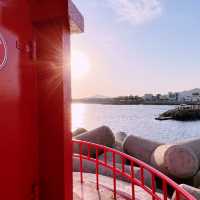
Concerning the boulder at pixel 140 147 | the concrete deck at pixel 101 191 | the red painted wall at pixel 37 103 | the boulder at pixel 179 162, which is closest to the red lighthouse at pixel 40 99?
the red painted wall at pixel 37 103

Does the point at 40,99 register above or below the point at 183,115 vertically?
above

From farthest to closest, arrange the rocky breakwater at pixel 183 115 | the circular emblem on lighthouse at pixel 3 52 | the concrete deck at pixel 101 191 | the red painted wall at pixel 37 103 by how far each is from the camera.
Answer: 1. the rocky breakwater at pixel 183 115
2. the concrete deck at pixel 101 191
3. the red painted wall at pixel 37 103
4. the circular emblem on lighthouse at pixel 3 52

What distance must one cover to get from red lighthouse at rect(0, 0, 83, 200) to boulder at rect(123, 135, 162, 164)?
9728 millimetres

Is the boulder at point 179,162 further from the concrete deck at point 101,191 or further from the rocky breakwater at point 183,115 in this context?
the rocky breakwater at point 183,115

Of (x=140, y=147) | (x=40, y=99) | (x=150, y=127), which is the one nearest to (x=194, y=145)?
(x=140, y=147)

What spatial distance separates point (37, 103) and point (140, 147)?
33.6 ft

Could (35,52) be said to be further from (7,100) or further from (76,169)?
(76,169)

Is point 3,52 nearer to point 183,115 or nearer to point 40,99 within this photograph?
point 40,99

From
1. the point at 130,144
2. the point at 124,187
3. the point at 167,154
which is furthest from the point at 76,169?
the point at 130,144

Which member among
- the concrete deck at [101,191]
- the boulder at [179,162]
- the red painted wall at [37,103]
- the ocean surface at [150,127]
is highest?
the red painted wall at [37,103]

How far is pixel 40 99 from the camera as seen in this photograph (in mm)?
2400

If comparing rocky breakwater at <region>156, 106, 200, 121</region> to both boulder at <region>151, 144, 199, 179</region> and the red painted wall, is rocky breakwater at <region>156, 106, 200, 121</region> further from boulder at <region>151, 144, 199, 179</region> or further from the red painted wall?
the red painted wall

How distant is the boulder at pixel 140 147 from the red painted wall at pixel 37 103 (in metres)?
9.72

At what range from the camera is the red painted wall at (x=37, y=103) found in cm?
199
